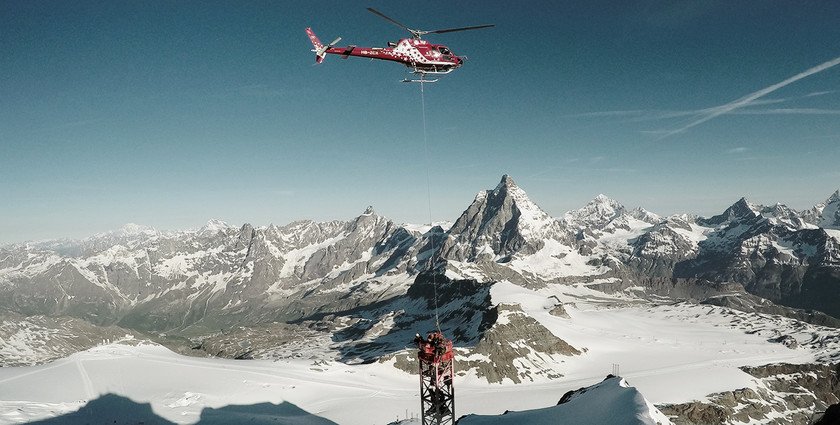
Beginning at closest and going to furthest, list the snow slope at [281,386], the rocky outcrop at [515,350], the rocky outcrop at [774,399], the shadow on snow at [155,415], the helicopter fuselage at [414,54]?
the helicopter fuselage at [414,54] → the shadow on snow at [155,415] → the snow slope at [281,386] → the rocky outcrop at [774,399] → the rocky outcrop at [515,350]

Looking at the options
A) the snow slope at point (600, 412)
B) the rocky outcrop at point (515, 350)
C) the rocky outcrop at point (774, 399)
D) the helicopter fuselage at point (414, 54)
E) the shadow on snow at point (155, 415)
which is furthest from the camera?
the rocky outcrop at point (515, 350)

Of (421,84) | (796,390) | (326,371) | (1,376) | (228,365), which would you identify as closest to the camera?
(421,84)

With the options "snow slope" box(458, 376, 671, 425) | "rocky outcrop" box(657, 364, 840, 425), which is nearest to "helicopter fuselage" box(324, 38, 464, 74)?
"snow slope" box(458, 376, 671, 425)

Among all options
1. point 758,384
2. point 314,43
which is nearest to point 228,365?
point 314,43

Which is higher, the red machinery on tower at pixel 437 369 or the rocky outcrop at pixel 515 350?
the red machinery on tower at pixel 437 369

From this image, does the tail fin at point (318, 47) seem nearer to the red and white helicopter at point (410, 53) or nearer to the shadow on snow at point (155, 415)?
the red and white helicopter at point (410, 53)

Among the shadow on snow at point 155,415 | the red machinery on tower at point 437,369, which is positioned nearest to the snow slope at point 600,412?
the red machinery on tower at point 437,369

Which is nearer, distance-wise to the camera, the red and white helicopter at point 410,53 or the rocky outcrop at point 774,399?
the red and white helicopter at point 410,53

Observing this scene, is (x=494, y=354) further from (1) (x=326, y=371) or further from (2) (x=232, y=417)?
(2) (x=232, y=417)

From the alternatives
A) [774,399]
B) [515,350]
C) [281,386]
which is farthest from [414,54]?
[774,399]

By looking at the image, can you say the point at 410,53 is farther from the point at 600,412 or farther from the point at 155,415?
the point at 155,415

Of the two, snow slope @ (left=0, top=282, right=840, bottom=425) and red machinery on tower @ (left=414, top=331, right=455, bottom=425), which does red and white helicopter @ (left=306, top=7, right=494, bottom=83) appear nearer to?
red machinery on tower @ (left=414, top=331, right=455, bottom=425)
